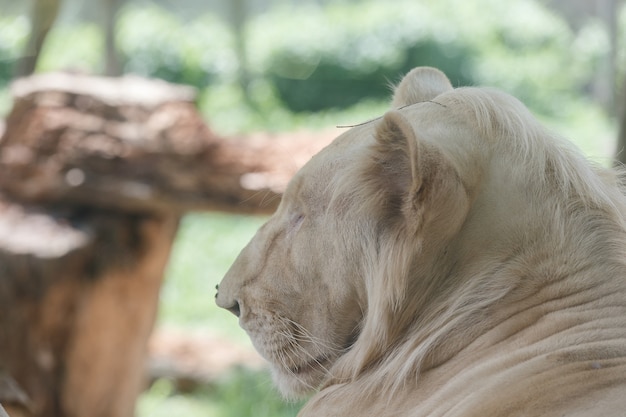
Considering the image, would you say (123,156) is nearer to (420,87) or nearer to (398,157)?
(420,87)

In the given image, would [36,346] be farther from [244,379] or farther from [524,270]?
[524,270]

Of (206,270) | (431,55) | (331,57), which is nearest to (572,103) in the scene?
(431,55)

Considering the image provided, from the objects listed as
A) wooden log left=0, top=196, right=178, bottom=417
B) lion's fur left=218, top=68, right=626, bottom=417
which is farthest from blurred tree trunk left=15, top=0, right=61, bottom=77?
lion's fur left=218, top=68, right=626, bottom=417

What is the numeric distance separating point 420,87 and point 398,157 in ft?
1.79

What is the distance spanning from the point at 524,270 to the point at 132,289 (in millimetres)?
4282

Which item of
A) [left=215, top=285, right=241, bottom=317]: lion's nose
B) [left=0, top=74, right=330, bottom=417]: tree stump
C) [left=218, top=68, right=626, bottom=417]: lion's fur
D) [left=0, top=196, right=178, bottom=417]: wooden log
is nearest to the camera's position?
[left=218, top=68, right=626, bottom=417]: lion's fur

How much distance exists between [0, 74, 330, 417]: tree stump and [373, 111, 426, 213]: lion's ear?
3.50m

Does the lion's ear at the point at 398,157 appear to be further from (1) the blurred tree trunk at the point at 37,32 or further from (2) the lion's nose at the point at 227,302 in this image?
(1) the blurred tree trunk at the point at 37,32

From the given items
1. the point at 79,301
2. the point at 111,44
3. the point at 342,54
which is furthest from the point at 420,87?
the point at 342,54

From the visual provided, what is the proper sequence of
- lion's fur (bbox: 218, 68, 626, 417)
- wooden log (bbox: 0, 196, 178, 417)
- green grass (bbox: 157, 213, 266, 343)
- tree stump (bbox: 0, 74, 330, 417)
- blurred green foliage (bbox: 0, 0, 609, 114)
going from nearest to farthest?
1. lion's fur (bbox: 218, 68, 626, 417)
2. wooden log (bbox: 0, 196, 178, 417)
3. tree stump (bbox: 0, 74, 330, 417)
4. green grass (bbox: 157, 213, 266, 343)
5. blurred green foliage (bbox: 0, 0, 609, 114)

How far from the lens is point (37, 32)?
23.4ft

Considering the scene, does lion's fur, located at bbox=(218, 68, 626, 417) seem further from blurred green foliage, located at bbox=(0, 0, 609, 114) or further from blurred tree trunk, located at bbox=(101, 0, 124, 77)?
blurred green foliage, located at bbox=(0, 0, 609, 114)

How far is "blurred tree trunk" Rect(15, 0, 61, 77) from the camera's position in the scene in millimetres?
7031

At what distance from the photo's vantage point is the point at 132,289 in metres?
5.84
